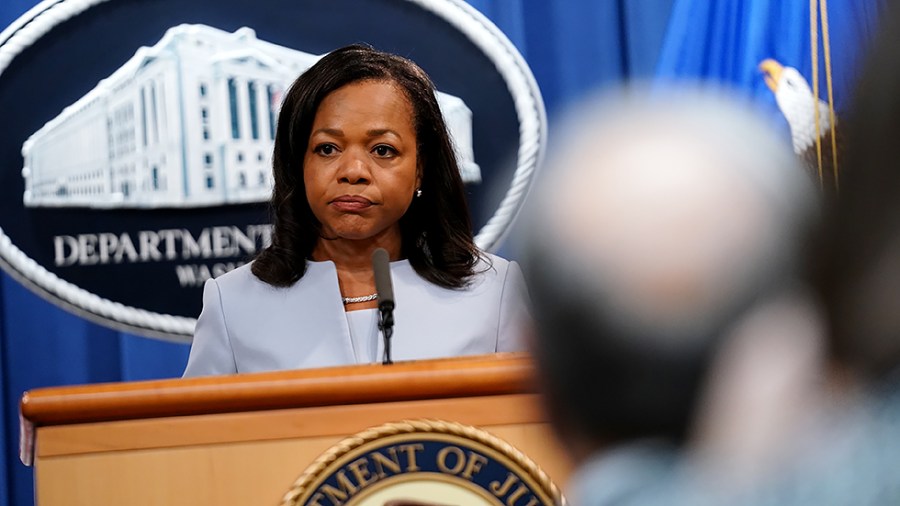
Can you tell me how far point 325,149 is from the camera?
197cm

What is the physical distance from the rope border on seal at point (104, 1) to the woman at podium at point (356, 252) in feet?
2.29

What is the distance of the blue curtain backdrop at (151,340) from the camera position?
107 inches

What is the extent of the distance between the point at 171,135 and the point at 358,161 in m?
0.98

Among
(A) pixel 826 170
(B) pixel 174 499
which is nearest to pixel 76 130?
(B) pixel 174 499

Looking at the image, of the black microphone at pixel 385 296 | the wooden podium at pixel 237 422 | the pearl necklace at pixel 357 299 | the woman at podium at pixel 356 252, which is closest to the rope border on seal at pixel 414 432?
the wooden podium at pixel 237 422

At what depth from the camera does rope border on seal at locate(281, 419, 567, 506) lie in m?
1.30

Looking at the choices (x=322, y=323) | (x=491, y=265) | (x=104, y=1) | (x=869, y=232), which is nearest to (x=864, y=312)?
(x=869, y=232)

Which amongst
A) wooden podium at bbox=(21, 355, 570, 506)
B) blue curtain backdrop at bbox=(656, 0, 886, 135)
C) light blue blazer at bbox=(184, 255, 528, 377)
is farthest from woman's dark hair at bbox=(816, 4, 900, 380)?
blue curtain backdrop at bbox=(656, 0, 886, 135)

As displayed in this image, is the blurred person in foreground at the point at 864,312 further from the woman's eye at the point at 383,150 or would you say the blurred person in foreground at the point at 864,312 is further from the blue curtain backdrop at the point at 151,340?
the blue curtain backdrop at the point at 151,340

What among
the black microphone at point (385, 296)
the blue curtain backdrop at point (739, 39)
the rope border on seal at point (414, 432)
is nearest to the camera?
the rope border on seal at point (414, 432)

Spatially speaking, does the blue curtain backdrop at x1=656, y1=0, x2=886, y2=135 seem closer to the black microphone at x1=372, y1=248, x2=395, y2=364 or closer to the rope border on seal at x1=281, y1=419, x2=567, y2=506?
the black microphone at x1=372, y1=248, x2=395, y2=364

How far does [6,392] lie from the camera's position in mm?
2697

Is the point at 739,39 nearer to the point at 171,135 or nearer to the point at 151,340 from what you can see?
the point at 171,135

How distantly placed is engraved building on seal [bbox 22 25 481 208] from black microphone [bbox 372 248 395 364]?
123 cm
